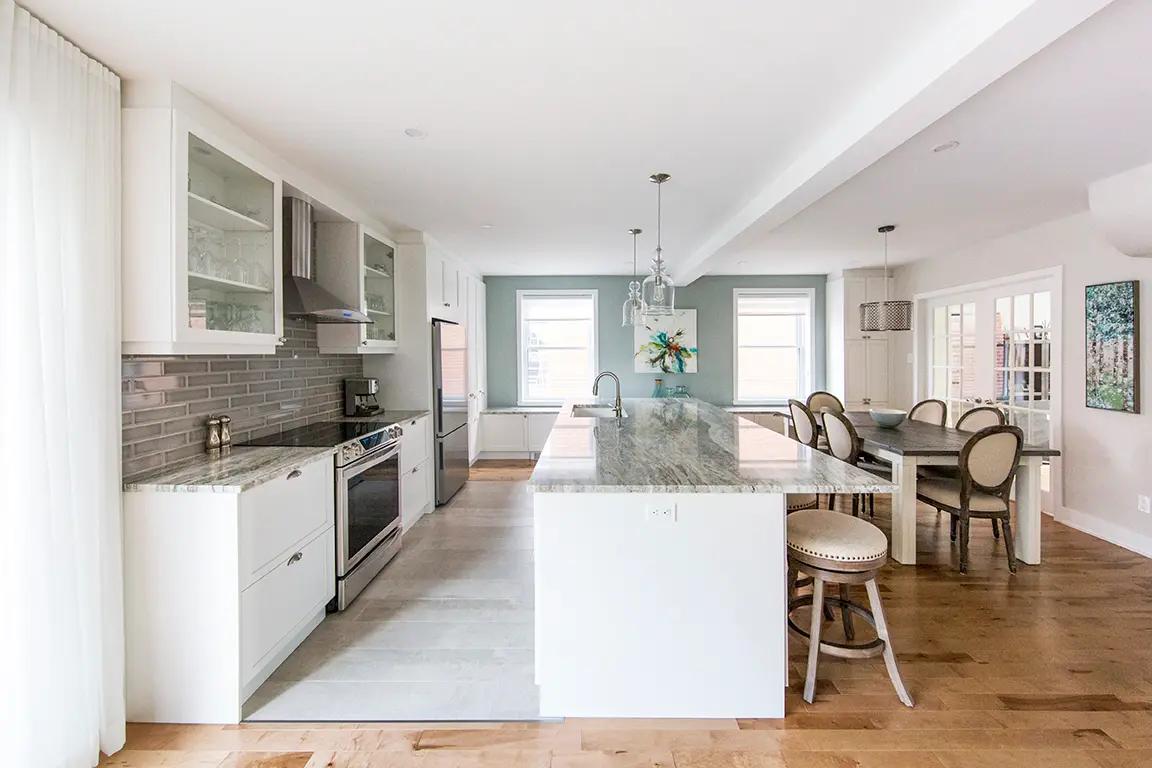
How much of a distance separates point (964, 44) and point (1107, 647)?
8.45 ft

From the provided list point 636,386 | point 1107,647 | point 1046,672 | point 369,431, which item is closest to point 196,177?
point 369,431

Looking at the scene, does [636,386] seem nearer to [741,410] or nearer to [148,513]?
[741,410]

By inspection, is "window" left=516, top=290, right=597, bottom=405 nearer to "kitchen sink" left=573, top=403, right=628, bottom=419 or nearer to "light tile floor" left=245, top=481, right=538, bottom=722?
"kitchen sink" left=573, top=403, right=628, bottom=419

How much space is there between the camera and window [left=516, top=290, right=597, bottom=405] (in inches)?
278

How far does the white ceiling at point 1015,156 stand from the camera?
6.34 ft

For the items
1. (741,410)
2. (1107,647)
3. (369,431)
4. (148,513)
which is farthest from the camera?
(741,410)

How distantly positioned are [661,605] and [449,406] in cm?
326

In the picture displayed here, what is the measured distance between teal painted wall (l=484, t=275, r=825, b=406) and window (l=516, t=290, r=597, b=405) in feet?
0.43

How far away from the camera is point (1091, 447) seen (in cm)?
397

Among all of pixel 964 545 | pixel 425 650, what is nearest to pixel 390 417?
pixel 425 650

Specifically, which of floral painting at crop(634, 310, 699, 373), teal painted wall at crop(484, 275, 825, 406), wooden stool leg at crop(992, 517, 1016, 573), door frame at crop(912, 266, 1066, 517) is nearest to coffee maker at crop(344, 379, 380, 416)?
teal painted wall at crop(484, 275, 825, 406)

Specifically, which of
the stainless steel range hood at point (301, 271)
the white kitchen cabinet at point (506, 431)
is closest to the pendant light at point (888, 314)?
the white kitchen cabinet at point (506, 431)

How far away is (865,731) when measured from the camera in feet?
6.21

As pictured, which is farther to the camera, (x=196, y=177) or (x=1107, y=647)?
(x=1107, y=647)
